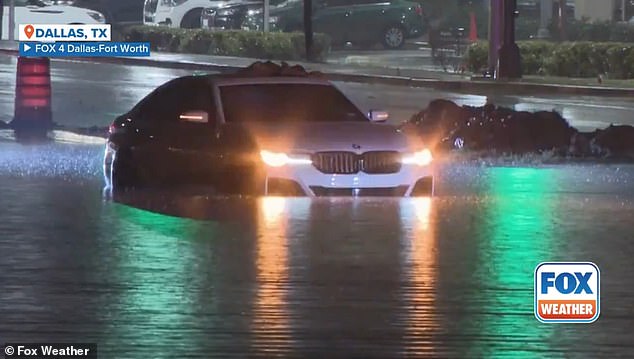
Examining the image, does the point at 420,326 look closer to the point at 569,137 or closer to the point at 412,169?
the point at 412,169

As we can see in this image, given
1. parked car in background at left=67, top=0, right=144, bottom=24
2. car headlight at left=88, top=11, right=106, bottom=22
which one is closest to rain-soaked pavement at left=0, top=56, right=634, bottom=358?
car headlight at left=88, top=11, right=106, bottom=22

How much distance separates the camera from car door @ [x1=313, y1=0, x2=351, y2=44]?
5159cm

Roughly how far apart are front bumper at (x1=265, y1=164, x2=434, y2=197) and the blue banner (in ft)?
32.7

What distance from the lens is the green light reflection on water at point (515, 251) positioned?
32.3ft

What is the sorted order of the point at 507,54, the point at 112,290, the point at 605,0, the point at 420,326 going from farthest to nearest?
the point at 605,0 < the point at 507,54 < the point at 112,290 < the point at 420,326

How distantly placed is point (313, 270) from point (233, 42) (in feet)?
110

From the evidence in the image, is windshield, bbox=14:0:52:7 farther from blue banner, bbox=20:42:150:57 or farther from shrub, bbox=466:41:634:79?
shrub, bbox=466:41:634:79

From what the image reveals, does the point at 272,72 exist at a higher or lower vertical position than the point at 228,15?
lower

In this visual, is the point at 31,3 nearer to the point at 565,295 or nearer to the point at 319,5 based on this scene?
the point at 319,5

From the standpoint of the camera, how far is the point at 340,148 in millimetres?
16328

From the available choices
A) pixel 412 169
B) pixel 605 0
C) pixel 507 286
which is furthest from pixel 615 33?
pixel 507 286

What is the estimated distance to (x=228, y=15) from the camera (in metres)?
53.3

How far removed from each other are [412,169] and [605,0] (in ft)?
145

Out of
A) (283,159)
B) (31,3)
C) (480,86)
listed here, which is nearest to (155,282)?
(283,159)
